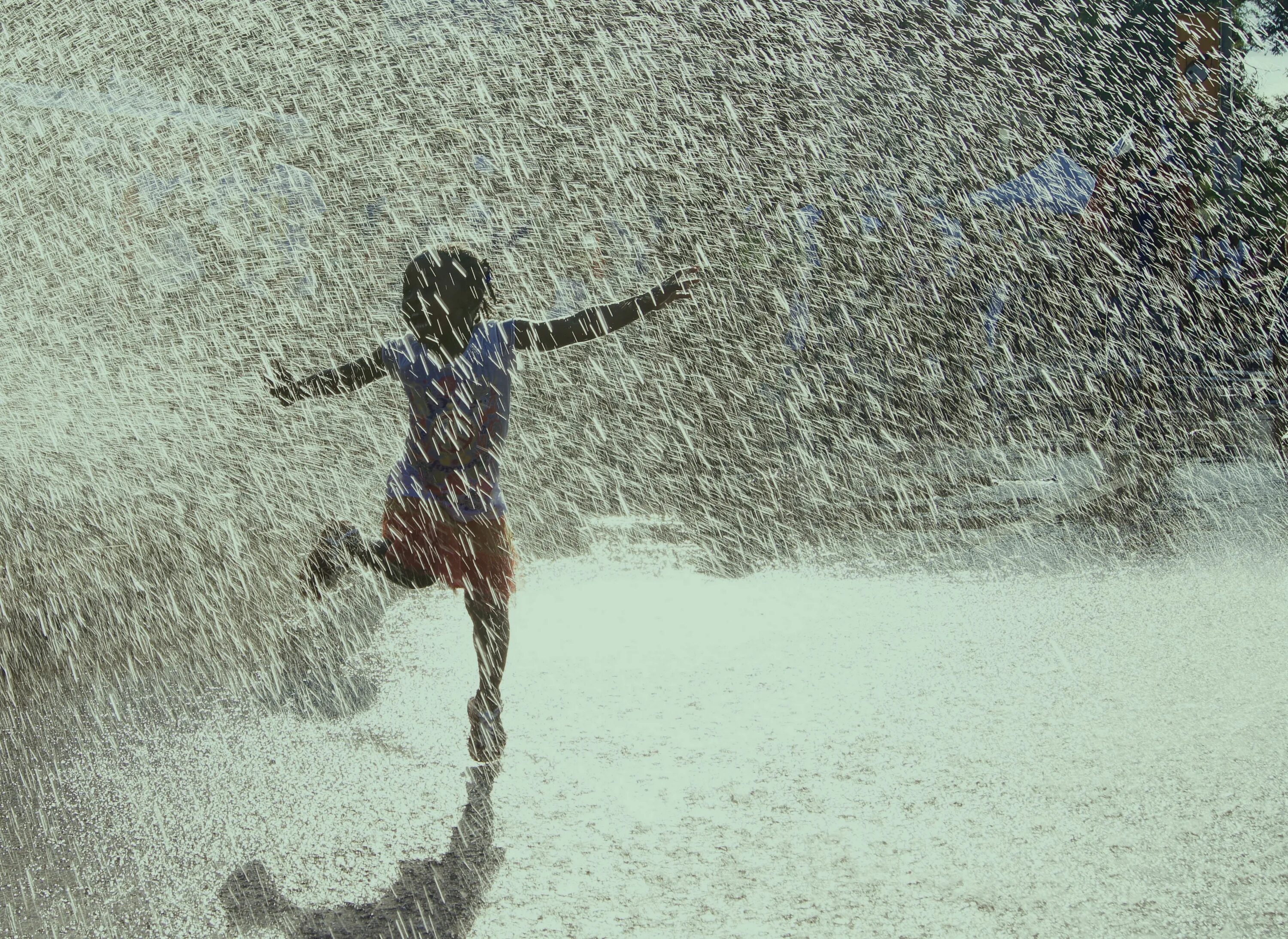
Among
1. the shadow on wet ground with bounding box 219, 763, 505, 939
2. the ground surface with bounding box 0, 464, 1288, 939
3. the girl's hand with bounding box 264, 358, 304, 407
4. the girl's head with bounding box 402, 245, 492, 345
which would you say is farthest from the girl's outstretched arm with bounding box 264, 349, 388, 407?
the shadow on wet ground with bounding box 219, 763, 505, 939

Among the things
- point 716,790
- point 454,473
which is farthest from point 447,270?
point 716,790

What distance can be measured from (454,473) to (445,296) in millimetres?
493

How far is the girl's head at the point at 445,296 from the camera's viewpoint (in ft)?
11.1

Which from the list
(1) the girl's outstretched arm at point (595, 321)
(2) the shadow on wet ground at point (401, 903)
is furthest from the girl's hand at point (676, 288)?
(2) the shadow on wet ground at point (401, 903)

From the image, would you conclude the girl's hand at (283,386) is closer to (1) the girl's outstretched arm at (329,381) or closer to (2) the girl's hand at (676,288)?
(1) the girl's outstretched arm at (329,381)

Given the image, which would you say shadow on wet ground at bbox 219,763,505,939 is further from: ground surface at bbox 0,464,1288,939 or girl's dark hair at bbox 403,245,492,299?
→ girl's dark hair at bbox 403,245,492,299

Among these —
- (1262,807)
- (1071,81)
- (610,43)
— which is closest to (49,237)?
(610,43)

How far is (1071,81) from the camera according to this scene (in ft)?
48.3

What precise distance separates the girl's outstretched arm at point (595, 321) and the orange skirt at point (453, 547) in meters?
0.54

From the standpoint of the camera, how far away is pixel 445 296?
11.1ft

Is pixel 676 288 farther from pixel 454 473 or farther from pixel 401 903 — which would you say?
pixel 401 903

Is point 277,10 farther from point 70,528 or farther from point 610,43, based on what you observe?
point 70,528

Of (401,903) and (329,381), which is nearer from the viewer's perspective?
(401,903)

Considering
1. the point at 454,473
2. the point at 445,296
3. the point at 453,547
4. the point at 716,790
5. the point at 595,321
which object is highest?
the point at 445,296
